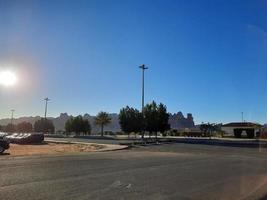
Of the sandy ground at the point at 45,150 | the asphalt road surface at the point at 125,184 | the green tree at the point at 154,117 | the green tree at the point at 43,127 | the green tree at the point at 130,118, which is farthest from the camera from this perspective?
the green tree at the point at 43,127

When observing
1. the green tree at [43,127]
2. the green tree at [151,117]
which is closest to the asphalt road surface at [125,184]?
the green tree at [151,117]

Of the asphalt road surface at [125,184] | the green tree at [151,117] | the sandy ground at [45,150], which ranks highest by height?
the green tree at [151,117]

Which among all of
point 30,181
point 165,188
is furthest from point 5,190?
point 165,188

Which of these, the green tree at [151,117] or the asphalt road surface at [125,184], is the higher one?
the green tree at [151,117]

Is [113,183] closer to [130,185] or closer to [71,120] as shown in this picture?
[130,185]

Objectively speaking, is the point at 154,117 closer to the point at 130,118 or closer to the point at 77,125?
the point at 130,118

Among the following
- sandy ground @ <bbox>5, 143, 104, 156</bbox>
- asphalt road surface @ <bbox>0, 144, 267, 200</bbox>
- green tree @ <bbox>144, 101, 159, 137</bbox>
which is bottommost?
asphalt road surface @ <bbox>0, 144, 267, 200</bbox>

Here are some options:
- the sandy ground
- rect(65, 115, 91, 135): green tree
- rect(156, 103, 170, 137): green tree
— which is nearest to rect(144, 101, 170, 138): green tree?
rect(156, 103, 170, 137): green tree

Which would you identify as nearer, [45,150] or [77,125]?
[45,150]

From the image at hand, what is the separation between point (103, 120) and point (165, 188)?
11074cm

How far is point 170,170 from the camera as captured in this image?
Answer: 2050 centimetres

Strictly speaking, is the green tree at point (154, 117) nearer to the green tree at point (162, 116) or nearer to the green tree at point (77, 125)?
the green tree at point (162, 116)

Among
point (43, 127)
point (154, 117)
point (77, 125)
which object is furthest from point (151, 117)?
point (43, 127)

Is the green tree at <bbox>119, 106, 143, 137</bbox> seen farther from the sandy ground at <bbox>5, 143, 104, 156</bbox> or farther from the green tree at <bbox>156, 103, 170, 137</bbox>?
the sandy ground at <bbox>5, 143, 104, 156</bbox>
